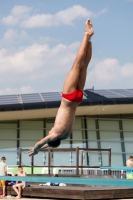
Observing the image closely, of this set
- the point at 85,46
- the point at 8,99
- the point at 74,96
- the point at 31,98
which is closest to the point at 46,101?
the point at 31,98

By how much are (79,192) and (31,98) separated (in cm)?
1262

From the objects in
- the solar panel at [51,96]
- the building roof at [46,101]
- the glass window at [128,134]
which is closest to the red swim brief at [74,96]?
the building roof at [46,101]

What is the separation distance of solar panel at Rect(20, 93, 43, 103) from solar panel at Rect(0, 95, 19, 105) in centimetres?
50

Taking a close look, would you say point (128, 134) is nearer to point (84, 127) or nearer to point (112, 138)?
Answer: point (112, 138)

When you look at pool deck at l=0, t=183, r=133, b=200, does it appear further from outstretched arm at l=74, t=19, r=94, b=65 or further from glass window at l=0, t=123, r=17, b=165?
glass window at l=0, t=123, r=17, b=165

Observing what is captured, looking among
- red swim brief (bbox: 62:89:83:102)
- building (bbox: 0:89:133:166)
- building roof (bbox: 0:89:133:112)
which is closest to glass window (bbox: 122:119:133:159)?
building (bbox: 0:89:133:166)

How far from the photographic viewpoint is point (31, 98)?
83.6 feet

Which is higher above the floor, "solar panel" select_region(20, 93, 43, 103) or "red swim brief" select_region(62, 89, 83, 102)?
"solar panel" select_region(20, 93, 43, 103)

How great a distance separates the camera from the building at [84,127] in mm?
24672

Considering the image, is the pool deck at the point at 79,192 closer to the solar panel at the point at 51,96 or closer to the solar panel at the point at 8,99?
the solar panel at the point at 8,99

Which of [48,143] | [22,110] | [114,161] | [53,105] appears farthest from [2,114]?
[48,143]

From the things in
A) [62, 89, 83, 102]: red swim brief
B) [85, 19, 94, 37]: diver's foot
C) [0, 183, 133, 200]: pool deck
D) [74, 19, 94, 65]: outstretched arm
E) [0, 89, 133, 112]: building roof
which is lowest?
[0, 183, 133, 200]: pool deck

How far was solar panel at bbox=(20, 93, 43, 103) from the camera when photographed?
2406cm

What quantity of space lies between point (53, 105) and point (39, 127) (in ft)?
14.1
